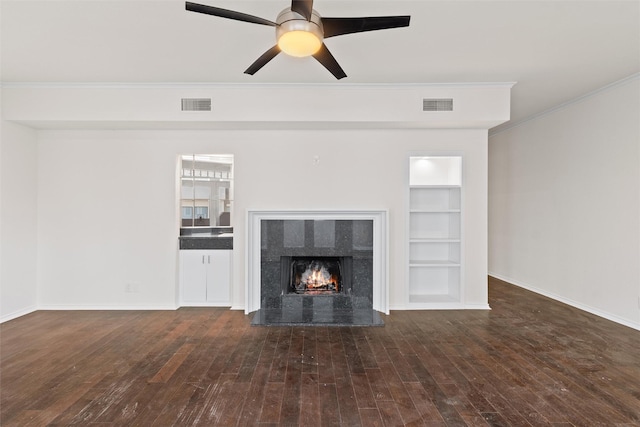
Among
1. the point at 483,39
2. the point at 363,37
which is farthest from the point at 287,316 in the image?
the point at 483,39

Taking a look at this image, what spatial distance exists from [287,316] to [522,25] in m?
3.58

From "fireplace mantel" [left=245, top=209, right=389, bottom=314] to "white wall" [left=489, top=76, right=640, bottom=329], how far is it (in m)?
2.57

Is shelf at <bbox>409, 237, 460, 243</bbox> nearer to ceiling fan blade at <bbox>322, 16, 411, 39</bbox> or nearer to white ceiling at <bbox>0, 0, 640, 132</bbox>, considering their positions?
white ceiling at <bbox>0, 0, 640, 132</bbox>

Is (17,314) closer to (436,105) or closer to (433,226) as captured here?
(433,226)

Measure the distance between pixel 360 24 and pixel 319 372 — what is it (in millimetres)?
2508

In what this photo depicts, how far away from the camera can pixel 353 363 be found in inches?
110

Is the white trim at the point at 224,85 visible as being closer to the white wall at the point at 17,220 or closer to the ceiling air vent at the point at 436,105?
the ceiling air vent at the point at 436,105

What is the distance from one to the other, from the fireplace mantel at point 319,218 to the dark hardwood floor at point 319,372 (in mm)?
424

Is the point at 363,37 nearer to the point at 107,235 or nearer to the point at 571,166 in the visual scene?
the point at 571,166

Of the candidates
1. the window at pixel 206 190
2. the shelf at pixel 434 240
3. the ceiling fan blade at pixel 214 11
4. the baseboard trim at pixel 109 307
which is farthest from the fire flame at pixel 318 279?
the ceiling fan blade at pixel 214 11

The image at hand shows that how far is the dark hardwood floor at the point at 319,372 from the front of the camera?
6.93 ft

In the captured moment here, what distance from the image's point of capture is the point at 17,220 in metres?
3.99

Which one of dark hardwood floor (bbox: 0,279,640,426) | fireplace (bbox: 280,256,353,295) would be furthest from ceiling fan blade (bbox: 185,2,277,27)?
fireplace (bbox: 280,256,353,295)

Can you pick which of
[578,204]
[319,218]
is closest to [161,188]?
[319,218]
